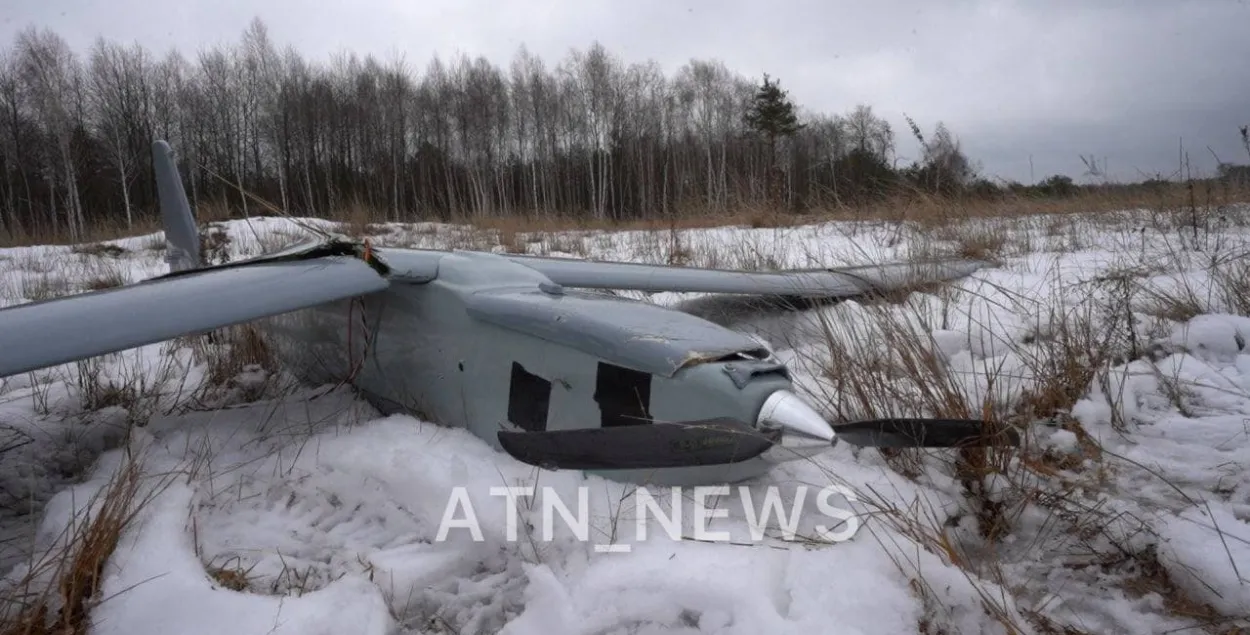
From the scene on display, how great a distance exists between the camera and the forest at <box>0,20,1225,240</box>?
24.1m

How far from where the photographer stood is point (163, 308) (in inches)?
78.9

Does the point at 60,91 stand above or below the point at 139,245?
above

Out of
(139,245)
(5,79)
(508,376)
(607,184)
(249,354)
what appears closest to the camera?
(508,376)

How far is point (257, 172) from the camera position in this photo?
30844 millimetres

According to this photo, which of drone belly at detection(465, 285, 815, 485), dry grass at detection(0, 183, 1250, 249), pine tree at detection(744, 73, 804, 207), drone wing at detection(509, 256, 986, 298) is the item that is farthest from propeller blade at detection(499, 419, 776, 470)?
pine tree at detection(744, 73, 804, 207)

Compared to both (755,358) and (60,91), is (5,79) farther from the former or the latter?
(755,358)

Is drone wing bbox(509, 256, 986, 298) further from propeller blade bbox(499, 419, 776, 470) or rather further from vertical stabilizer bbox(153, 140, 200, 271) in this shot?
vertical stabilizer bbox(153, 140, 200, 271)

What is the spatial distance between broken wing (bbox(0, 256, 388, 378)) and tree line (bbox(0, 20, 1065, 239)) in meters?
19.6

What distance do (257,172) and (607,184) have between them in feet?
54.2

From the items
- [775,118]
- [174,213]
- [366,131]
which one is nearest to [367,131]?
[366,131]

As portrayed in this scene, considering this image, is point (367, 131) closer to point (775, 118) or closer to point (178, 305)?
point (775, 118)

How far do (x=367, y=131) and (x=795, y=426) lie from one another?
34.2 metres

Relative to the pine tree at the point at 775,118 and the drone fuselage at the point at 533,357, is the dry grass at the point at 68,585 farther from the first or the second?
the pine tree at the point at 775,118

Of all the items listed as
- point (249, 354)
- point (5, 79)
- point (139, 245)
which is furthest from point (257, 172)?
point (249, 354)
